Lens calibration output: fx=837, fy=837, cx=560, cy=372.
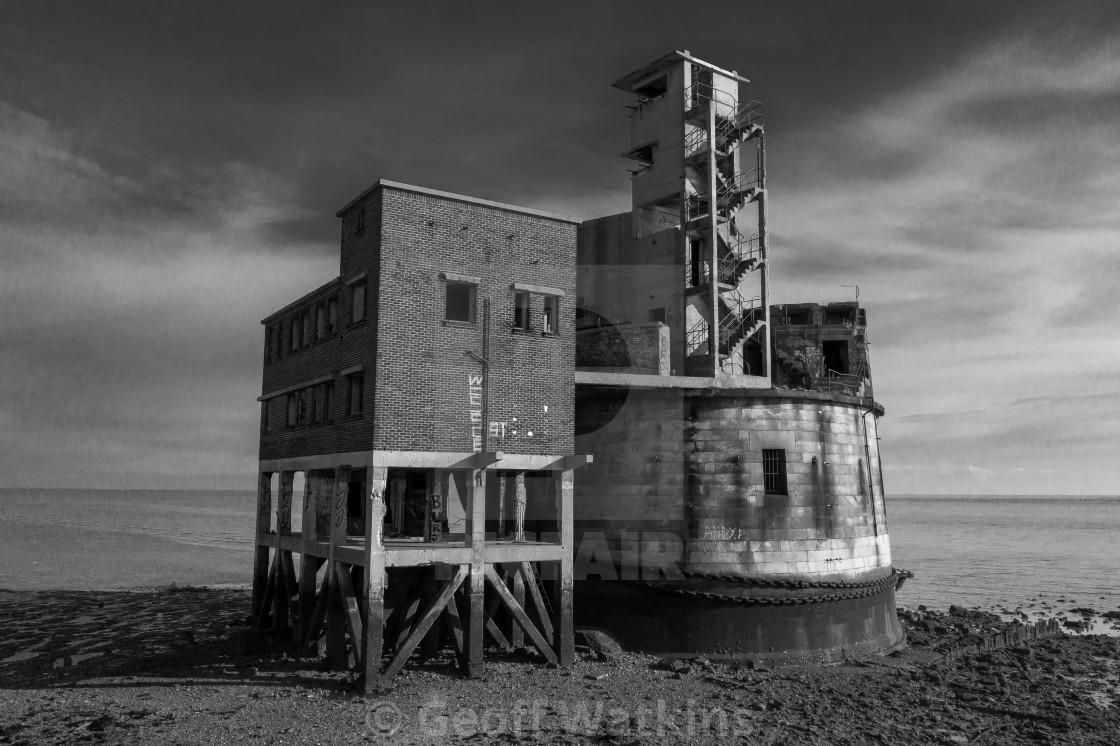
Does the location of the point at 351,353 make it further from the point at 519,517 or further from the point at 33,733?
the point at 33,733

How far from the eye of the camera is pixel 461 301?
22641 mm

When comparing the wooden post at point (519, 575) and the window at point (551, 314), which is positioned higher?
the window at point (551, 314)

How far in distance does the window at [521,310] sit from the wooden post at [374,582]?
509cm

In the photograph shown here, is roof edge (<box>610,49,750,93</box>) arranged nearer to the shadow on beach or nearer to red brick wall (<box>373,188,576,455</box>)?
red brick wall (<box>373,188,576,455</box>)

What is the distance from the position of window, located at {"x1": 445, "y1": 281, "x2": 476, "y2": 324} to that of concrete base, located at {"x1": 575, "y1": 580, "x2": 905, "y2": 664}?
27.3 feet

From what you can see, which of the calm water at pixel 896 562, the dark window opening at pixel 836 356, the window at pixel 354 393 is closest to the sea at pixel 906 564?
the calm water at pixel 896 562

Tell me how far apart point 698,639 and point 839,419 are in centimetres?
777

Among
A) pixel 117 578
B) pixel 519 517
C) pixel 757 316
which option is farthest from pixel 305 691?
pixel 117 578

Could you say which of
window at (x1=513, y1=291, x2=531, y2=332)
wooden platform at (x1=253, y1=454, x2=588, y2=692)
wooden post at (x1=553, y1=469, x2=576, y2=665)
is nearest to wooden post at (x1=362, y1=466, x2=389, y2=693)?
wooden platform at (x1=253, y1=454, x2=588, y2=692)

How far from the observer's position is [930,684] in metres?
21.3

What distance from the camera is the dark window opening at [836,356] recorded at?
31031mm

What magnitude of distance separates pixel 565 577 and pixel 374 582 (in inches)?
191

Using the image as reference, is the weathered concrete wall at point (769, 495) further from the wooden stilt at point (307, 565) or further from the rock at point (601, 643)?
the wooden stilt at point (307, 565)

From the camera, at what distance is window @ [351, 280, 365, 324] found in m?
20.2
